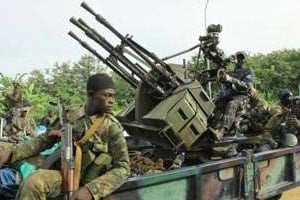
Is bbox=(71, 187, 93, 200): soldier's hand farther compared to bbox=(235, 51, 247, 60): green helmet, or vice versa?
bbox=(235, 51, 247, 60): green helmet

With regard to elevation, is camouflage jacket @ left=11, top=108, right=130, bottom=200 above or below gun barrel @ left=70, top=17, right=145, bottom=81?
below

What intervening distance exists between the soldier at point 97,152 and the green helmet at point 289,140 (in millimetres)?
2851

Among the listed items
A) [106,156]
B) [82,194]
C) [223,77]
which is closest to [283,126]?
[223,77]

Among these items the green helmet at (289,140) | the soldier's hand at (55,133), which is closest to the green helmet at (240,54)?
the green helmet at (289,140)

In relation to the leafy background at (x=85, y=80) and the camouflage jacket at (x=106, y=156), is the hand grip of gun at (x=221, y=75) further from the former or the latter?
the leafy background at (x=85, y=80)

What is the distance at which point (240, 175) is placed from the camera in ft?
15.7

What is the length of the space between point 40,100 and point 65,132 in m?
11.0


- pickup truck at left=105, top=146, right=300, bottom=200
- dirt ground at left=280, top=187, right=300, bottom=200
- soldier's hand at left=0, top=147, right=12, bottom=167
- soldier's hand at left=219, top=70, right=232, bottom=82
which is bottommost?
dirt ground at left=280, top=187, right=300, bottom=200

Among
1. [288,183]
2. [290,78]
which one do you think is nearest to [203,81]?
[288,183]

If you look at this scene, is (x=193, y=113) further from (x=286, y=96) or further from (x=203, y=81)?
(x=286, y=96)

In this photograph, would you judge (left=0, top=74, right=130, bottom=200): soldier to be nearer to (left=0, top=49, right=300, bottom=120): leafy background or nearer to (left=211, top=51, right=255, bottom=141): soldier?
(left=211, top=51, right=255, bottom=141): soldier

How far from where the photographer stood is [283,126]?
6453 millimetres

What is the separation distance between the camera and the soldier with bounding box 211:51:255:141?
639cm

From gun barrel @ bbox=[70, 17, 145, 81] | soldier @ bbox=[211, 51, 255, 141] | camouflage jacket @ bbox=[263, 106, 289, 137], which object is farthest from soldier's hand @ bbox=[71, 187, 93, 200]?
camouflage jacket @ bbox=[263, 106, 289, 137]
